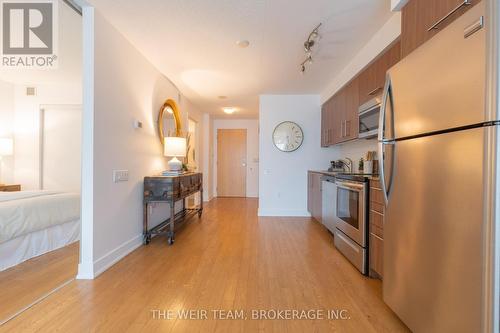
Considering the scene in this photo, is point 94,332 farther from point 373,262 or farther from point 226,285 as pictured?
point 373,262

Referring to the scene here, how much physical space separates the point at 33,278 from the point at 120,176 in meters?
1.14

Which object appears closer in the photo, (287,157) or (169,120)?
(169,120)

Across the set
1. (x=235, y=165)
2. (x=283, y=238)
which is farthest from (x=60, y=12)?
(x=235, y=165)

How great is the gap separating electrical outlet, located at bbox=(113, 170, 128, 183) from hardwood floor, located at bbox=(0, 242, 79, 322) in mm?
935

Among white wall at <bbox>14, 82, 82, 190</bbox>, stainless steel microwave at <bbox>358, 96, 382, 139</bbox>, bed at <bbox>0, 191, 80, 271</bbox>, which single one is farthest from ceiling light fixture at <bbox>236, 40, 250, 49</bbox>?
white wall at <bbox>14, 82, 82, 190</bbox>

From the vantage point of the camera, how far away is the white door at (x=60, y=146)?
433cm

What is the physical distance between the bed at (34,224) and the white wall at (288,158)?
3.13 metres

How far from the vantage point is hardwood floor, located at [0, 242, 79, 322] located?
1.80 metres

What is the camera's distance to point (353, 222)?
252 centimetres

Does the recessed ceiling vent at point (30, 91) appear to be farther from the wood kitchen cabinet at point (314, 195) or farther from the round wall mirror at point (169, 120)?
the wood kitchen cabinet at point (314, 195)

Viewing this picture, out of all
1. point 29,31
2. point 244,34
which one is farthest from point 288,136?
point 29,31

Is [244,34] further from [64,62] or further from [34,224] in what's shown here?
[34,224]

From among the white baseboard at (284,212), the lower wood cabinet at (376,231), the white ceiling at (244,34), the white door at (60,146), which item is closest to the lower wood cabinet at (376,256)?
the lower wood cabinet at (376,231)

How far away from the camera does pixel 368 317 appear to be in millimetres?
1678
